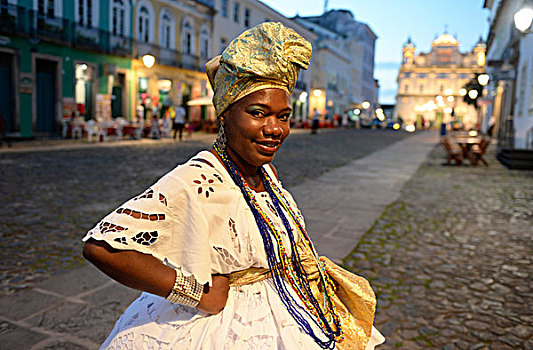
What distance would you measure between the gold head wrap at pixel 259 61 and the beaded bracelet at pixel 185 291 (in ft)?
1.71

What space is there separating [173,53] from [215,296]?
26.4m

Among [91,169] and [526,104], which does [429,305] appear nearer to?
[91,169]

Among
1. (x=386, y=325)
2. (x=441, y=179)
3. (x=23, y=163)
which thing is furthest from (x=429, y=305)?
(x=23, y=163)

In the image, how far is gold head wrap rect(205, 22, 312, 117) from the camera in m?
1.32

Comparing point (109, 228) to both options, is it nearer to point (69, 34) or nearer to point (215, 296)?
point (215, 296)

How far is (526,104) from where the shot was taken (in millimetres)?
15930

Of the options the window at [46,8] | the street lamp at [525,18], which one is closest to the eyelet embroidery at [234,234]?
the street lamp at [525,18]

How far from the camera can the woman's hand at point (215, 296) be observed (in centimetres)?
128

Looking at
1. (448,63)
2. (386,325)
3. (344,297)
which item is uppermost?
(448,63)

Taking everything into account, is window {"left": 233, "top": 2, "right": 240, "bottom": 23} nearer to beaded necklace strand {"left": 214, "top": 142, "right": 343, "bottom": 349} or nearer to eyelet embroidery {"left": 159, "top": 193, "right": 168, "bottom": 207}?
beaded necklace strand {"left": 214, "top": 142, "right": 343, "bottom": 349}

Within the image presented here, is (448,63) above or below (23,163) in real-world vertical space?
above

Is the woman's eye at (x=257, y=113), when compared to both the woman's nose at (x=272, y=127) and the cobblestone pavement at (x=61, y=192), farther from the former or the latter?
the cobblestone pavement at (x=61, y=192)

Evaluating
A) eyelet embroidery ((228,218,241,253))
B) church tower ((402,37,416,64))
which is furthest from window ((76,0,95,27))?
church tower ((402,37,416,64))

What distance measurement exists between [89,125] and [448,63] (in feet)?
253
